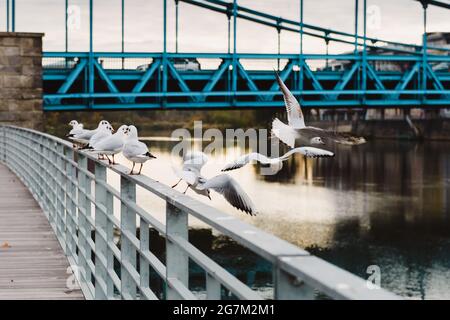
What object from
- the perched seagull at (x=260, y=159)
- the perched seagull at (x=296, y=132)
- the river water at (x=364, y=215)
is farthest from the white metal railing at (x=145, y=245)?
the river water at (x=364, y=215)

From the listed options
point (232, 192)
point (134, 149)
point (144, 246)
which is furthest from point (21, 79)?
point (232, 192)

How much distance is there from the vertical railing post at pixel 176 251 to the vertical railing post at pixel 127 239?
4.12ft

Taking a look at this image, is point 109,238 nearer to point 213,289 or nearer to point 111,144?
point 111,144

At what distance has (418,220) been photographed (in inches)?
1230

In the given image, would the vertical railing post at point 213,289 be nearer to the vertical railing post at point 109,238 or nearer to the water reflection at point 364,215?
the vertical railing post at point 109,238

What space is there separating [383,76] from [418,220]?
1957cm

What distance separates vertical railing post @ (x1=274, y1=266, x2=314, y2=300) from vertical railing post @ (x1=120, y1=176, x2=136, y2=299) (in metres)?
2.64

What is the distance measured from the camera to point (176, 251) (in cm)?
341

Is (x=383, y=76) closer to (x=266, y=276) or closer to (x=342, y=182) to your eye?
(x=342, y=182)

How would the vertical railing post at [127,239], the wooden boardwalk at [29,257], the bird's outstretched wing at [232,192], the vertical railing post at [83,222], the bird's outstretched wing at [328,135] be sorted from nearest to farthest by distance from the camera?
the bird's outstretched wing at [232,192]
the vertical railing post at [127,239]
the bird's outstretched wing at [328,135]
the wooden boardwalk at [29,257]
the vertical railing post at [83,222]

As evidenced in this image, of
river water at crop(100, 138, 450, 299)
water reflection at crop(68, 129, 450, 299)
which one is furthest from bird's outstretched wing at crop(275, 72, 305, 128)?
river water at crop(100, 138, 450, 299)

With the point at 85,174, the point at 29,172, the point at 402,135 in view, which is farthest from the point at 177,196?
the point at 402,135

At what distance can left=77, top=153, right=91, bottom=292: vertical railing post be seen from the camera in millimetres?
6757

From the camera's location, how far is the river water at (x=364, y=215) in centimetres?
2230
